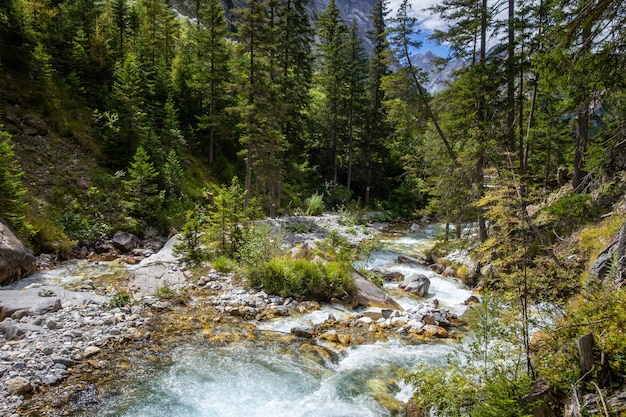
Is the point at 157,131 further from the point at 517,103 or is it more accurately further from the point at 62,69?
the point at 517,103

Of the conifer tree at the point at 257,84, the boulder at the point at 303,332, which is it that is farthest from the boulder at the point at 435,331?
the conifer tree at the point at 257,84

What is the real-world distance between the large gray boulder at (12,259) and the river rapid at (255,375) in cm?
480

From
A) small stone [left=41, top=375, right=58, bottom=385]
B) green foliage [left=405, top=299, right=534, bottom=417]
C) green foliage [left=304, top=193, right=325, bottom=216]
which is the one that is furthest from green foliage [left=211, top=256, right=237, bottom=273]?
green foliage [left=304, top=193, right=325, bottom=216]

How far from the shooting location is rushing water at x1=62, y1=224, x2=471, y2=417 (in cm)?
548

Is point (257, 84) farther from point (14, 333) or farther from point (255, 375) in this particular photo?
point (255, 375)

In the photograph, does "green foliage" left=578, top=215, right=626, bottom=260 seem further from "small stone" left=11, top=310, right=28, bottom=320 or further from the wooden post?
"small stone" left=11, top=310, right=28, bottom=320

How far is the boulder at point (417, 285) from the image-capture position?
11.8 m

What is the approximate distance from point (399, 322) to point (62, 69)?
72.9 ft

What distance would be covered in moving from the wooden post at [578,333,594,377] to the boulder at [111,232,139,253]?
14295mm

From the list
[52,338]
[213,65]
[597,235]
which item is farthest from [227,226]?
[213,65]

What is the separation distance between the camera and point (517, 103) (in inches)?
494

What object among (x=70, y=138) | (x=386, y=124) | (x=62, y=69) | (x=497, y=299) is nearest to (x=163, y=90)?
(x=62, y=69)

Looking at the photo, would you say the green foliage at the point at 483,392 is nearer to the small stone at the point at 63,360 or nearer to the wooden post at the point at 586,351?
the wooden post at the point at 586,351

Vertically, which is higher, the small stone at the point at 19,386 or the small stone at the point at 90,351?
the small stone at the point at 19,386
